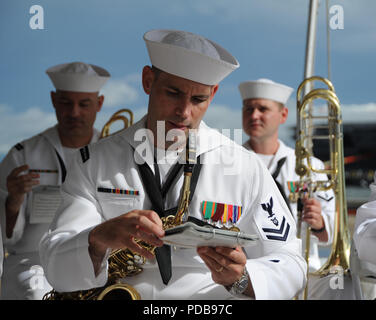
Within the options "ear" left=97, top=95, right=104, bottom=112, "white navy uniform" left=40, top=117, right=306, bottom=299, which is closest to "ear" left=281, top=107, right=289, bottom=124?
"ear" left=97, top=95, right=104, bottom=112

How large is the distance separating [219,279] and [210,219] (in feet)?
1.25

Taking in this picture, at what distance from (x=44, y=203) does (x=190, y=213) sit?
1629 millimetres

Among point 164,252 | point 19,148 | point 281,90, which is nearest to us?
point 164,252

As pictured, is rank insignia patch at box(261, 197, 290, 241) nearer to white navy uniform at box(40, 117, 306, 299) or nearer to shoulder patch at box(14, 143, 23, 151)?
white navy uniform at box(40, 117, 306, 299)

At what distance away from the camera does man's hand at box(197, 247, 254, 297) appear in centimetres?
189

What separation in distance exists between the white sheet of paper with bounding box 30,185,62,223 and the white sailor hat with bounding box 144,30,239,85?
1576 mm

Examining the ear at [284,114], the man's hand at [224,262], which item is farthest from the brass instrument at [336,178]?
the man's hand at [224,262]

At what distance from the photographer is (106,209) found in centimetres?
238

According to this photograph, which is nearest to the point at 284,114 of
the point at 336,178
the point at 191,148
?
the point at 336,178

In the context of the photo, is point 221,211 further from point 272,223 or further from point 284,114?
point 284,114

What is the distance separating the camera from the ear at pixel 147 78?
8.00ft

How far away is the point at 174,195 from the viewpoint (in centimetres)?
237
